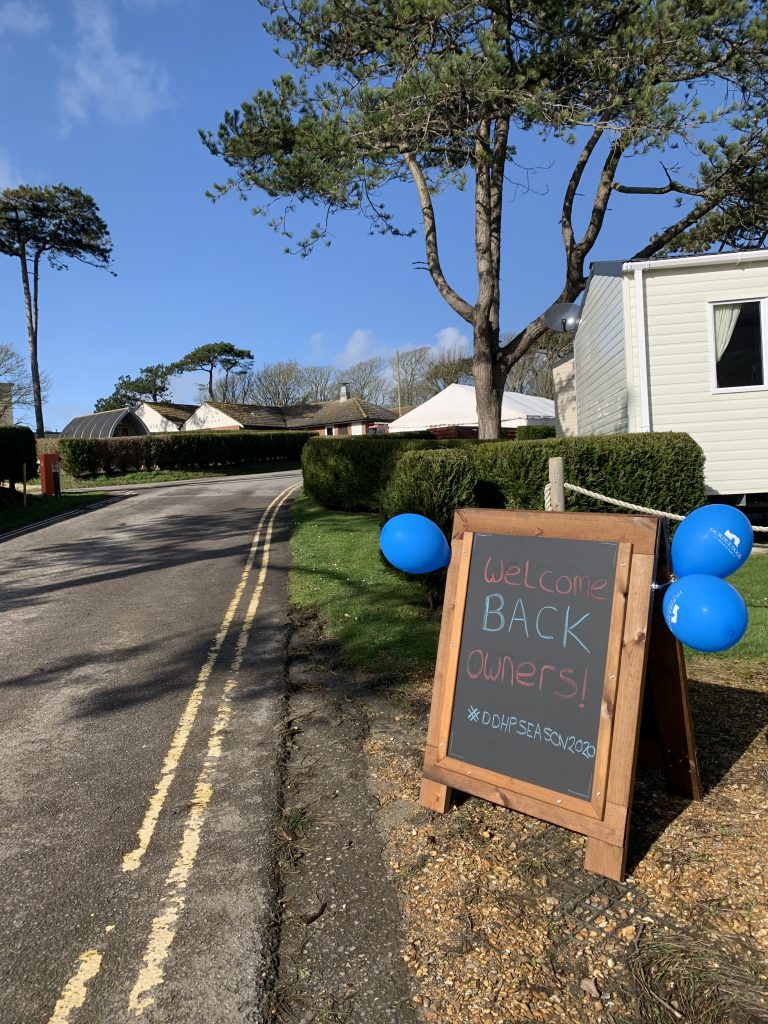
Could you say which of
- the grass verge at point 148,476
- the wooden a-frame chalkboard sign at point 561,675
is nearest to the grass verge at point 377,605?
the wooden a-frame chalkboard sign at point 561,675

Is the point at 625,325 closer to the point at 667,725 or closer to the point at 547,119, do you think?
the point at 547,119

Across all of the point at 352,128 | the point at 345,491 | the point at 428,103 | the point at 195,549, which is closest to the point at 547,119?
the point at 428,103

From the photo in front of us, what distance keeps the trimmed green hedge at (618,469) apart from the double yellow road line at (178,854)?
15.5 feet

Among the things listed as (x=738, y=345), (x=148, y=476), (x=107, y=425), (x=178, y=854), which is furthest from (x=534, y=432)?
(x=107, y=425)

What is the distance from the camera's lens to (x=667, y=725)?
310 centimetres

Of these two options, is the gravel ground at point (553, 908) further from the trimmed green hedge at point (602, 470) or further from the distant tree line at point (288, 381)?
the distant tree line at point (288, 381)

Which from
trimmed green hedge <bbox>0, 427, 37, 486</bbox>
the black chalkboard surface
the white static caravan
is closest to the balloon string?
the black chalkboard surface

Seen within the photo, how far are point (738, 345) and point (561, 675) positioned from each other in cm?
1021

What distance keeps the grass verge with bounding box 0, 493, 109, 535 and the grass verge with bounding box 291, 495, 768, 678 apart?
8339mm

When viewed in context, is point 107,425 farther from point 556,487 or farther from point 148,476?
point 556,487

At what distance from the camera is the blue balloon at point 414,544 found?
11.5 ft

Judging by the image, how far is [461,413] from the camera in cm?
2822

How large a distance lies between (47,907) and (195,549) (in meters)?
8.94

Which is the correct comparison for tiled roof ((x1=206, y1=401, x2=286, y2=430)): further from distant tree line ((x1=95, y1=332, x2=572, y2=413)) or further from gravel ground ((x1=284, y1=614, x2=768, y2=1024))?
gravel ground ((x1=284, y1=614, x2=768, y2=1024))
